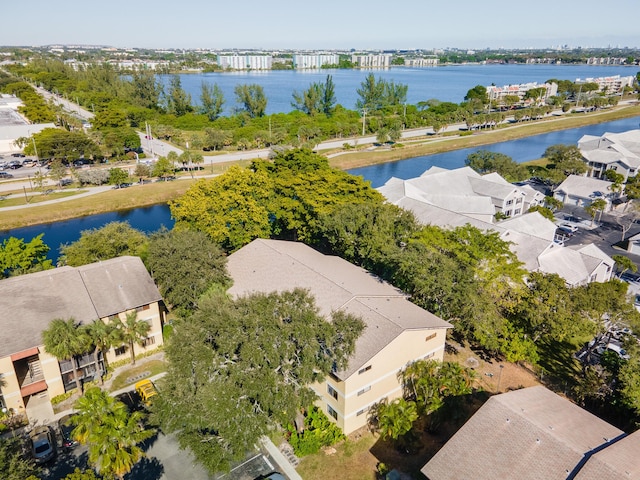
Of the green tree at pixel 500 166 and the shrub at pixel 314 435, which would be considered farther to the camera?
the green tree at pixel 500 166

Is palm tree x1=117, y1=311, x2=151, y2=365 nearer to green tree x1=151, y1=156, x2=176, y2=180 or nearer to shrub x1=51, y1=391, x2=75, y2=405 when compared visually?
shrub x1=51, y1=391, x2=75, y2=405

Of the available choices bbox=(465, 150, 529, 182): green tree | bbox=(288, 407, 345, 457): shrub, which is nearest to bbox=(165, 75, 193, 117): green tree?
bbox=(465, 150, 529, 182): green tree

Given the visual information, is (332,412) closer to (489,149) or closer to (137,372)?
(137,372)

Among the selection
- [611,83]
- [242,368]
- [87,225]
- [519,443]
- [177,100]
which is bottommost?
[87,225]

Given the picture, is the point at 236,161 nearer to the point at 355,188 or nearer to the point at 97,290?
the point at 355,188

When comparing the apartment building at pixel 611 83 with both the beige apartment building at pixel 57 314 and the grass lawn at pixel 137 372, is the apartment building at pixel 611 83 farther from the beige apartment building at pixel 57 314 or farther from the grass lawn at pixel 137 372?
the grass lawn at pixel 137 372

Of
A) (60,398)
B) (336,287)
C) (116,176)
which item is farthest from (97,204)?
(336,287)

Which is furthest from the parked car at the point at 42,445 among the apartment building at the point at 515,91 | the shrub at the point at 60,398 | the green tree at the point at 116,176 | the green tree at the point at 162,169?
the apartment building at the point at 515,91
